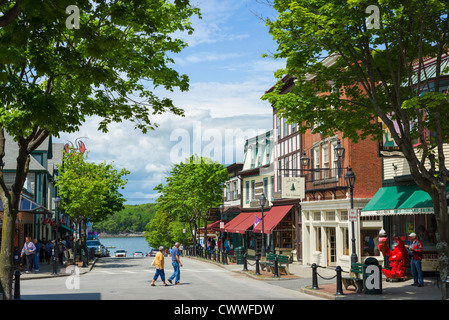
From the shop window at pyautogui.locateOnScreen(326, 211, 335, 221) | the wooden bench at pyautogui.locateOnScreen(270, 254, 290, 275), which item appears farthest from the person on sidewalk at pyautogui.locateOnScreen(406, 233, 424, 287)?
the shop window at pyautogui.locateOnScreen(326, 211, 335, 221)

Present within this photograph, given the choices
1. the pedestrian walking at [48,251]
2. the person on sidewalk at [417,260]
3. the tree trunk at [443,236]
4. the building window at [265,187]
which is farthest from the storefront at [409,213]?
the pedestrian walking at [48,251]

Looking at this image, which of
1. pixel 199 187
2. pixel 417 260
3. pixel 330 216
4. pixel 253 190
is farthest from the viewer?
pixel 199 187

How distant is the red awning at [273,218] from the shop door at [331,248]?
4.99m

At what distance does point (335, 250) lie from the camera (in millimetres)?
31297

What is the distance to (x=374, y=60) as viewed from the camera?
17.3m

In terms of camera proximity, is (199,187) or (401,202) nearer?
(401,202)

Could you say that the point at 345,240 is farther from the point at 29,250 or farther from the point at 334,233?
the point at 29,250

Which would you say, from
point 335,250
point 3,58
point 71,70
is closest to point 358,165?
point 335,250

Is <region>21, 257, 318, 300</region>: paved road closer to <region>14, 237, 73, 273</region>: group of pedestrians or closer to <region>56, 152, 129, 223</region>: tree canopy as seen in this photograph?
<region>14, 237, 73, 273</region>: group of pedestrians

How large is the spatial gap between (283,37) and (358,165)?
14.4 meters

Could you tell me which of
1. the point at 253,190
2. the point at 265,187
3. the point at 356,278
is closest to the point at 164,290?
the point at 356,278

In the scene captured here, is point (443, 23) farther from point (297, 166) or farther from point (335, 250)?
point (297, 166)

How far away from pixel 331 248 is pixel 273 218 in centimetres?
745

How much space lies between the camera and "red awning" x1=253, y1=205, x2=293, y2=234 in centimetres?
3688
